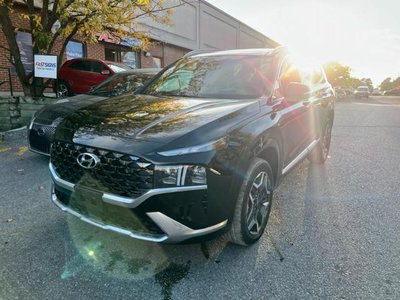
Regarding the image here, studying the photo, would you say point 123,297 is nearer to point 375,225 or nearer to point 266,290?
point 266,290

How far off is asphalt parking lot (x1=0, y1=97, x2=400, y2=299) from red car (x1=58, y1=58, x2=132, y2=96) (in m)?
7.90

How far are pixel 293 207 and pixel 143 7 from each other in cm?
714

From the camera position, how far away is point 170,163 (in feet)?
7.26

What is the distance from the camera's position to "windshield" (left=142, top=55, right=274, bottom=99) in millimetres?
3409

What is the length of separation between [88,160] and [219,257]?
1320 millimetres

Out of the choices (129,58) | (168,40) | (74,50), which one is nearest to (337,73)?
(168,40)

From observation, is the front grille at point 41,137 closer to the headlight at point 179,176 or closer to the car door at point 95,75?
the headlight at point 179,176

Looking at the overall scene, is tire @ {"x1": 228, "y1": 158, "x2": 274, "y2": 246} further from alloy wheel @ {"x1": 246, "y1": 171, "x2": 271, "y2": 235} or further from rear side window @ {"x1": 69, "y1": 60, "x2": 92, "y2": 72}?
rear side window @ {"x1": 69, "y1": 60, "x2": 92, "y2": 72}

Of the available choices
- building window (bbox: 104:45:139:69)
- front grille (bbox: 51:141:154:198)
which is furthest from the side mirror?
building window (bbox: 104:45:139:69)

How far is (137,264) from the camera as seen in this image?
2650 mm

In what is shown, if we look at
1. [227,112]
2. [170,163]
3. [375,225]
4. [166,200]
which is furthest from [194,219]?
[375,225]

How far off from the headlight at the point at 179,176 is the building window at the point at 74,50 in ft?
50.2

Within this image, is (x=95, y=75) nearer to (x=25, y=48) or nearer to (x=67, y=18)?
(x=67, y=18)

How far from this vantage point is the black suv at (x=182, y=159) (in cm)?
224
